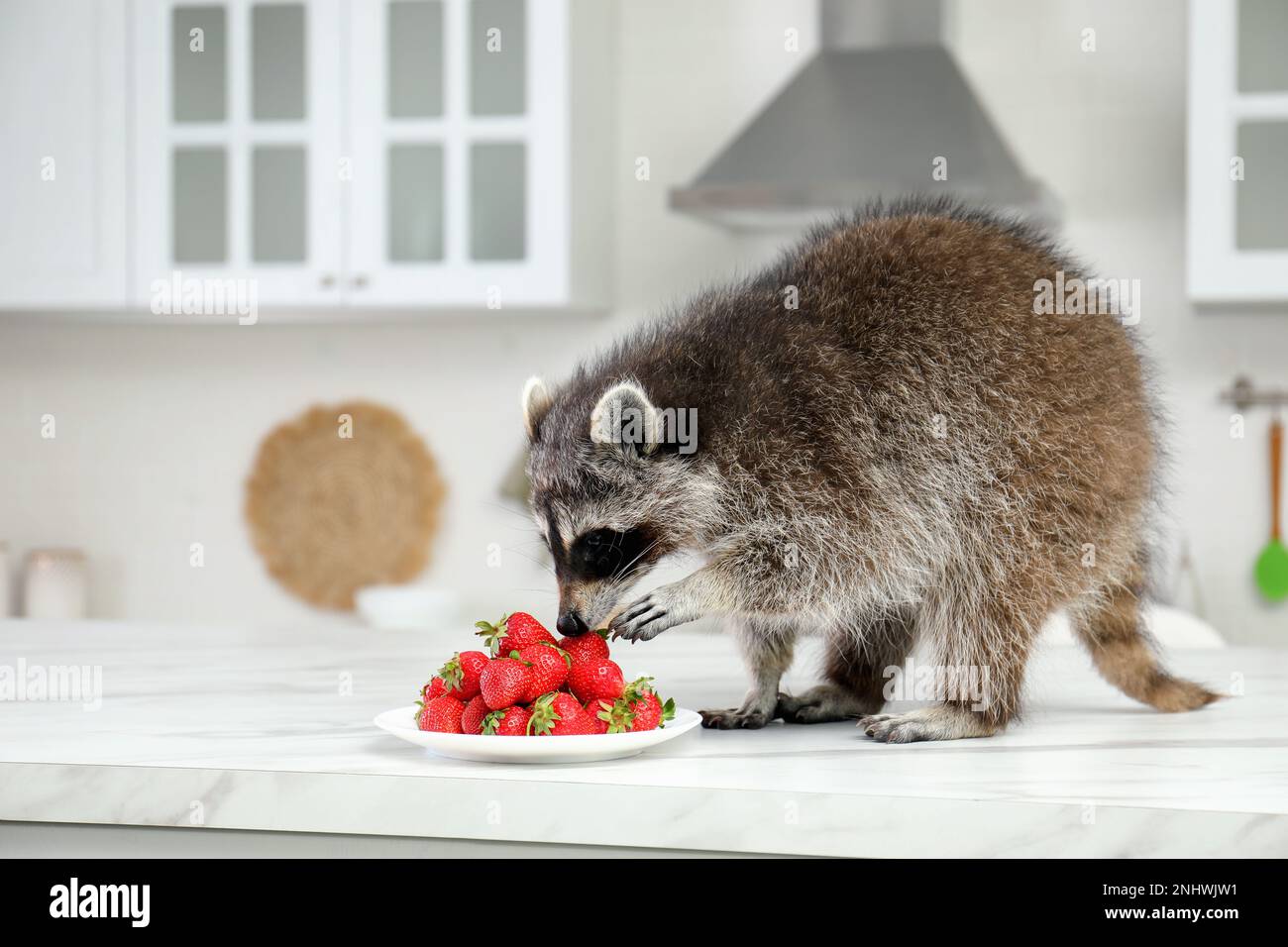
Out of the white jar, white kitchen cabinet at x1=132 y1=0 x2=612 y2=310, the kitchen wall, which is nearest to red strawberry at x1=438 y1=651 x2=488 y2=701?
the kitchen wall

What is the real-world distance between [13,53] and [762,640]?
325 cm

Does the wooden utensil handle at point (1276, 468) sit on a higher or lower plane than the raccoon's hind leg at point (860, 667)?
higher

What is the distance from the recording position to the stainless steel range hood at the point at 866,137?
3.43m

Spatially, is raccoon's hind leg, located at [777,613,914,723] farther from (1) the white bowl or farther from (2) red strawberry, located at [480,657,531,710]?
(1) the white bowl

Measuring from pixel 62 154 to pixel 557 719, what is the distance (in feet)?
10.5

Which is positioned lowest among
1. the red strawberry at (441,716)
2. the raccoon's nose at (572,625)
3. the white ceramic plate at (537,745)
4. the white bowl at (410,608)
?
the white bowl at (410,608)

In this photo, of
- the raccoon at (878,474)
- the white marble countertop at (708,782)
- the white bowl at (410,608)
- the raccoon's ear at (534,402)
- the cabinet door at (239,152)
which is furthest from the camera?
the white bowl at (410,608)

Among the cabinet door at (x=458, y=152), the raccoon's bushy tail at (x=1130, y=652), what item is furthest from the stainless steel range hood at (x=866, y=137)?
the raccoon's bushy tail at (x=1130, y=652)

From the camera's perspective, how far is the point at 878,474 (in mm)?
1509

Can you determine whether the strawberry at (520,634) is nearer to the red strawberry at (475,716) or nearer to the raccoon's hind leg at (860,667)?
the red strawberry at (475,716)

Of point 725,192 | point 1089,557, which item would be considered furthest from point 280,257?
point 1089,557

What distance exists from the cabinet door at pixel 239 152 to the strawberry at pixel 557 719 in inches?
105

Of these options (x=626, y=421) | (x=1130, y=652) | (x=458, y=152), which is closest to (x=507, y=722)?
(x=626, y=421)

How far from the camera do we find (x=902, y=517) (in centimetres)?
151
